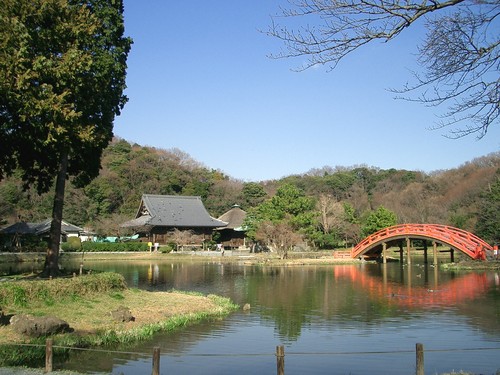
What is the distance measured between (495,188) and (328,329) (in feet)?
93.8

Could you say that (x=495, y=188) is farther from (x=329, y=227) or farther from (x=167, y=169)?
(x=167, y=169)

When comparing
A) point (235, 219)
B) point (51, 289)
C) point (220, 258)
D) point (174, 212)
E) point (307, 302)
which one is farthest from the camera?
point (235, 219)

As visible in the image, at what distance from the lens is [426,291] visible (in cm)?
1941

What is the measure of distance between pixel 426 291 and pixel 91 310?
1303 cm

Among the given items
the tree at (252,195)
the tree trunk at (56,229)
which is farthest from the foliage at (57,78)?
the tree at (252,195)

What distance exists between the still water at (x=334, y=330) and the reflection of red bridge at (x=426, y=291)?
3 cm

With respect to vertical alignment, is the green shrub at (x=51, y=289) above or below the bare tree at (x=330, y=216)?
below

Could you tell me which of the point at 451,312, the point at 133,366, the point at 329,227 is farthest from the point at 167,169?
the point at 133,366

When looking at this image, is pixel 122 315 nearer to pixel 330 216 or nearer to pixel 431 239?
pixel 431 239

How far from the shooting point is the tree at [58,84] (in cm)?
1109

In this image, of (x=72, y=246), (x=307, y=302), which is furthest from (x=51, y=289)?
(x=72, y=246)

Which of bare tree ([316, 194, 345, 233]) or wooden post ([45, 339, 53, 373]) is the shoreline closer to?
bare tree ([316, 194, 345, 233])

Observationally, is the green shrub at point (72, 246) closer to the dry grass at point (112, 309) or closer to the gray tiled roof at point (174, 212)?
the gray tiled roof at point (174, 212)

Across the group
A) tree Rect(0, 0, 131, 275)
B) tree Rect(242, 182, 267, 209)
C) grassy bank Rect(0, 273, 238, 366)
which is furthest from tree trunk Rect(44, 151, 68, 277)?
tree Rect(242, 182, 267, 209)
